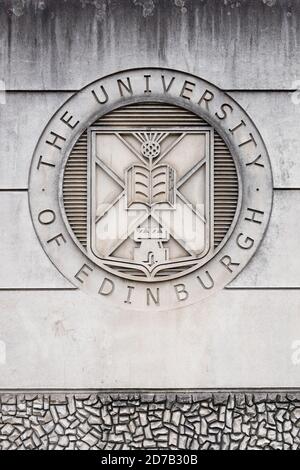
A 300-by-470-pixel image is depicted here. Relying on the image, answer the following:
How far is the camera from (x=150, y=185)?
10008 mm

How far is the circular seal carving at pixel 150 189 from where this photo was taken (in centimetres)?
997

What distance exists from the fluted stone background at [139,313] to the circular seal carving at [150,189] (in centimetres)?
12

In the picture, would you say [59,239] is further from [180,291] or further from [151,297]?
Result: [180,291]

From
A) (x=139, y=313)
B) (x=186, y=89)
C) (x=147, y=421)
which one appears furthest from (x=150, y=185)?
(x=147, y=421)

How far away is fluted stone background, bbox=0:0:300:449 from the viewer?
9.91m

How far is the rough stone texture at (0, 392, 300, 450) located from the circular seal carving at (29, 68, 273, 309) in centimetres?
94

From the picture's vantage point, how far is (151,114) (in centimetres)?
1008

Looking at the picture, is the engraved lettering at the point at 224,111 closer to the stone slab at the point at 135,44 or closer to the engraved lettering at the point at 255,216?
the stone slab at the point at 135,44

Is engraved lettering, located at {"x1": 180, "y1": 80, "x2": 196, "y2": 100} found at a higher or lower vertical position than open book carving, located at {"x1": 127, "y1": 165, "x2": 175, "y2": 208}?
higher

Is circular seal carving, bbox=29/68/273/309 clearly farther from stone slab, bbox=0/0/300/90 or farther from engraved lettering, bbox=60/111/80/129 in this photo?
stone slab, bbox=0/0/300/90

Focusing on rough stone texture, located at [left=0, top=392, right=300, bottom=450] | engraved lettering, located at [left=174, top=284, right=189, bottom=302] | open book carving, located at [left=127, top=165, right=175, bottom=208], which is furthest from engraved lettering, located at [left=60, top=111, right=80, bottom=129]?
rough stone texture, located at [left=0, top=392, right=300, bottom=450]

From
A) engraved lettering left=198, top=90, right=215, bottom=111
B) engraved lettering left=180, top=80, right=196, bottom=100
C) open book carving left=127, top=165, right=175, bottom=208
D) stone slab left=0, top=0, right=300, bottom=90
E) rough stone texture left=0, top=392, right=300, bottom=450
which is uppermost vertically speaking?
stone slab left=0, top=0, right=300, bottom=90

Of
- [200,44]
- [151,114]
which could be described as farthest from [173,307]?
[200,44]

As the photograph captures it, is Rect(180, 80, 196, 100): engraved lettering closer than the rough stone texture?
No
